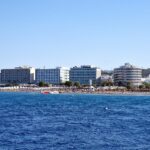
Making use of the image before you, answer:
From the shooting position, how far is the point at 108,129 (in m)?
50.2

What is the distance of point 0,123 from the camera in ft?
183

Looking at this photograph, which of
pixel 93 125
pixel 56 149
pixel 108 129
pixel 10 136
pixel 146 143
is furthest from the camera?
pixel 93 125

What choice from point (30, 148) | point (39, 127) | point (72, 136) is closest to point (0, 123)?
point (39, 127)

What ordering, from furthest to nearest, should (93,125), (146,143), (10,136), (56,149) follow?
(93,125), (10,136), (146,143), (56,149)

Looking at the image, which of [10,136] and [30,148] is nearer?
[30,148]

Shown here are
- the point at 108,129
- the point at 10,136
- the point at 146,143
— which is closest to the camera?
the point at 146,143

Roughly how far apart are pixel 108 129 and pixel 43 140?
35.4 feet

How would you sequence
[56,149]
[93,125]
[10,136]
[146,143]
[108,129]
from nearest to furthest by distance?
[56,149] → [146,143] → [10,136] → [108,129] → [93,125]

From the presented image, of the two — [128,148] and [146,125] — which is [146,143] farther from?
[146,125]

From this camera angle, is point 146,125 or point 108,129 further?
point 146,125

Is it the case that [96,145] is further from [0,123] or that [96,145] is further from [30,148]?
[0,123]

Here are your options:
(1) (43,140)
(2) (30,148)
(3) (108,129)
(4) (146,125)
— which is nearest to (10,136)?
(1) (43,140)

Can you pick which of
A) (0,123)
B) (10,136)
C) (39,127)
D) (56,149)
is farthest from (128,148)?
(0,123)

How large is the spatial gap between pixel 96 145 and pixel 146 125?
1803 centimetres
